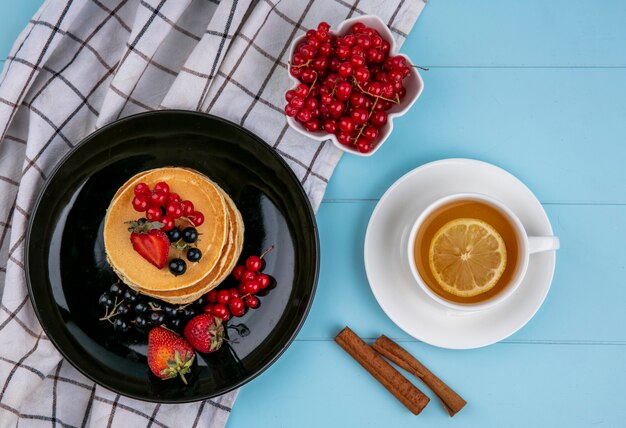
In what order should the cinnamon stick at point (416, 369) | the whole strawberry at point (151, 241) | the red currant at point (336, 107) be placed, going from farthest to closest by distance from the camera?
1. the cinnamon stick at point (416, 369)
2. the red currant at point (336, 107)
3. the whole strawberry at point (151, 241)

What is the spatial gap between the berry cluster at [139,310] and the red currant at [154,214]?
8.1 inches

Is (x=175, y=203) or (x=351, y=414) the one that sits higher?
(x=175, y=203)

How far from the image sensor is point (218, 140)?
1545 mm

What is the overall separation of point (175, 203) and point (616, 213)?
1.07m

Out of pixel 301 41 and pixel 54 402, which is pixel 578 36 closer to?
pixel 301 41

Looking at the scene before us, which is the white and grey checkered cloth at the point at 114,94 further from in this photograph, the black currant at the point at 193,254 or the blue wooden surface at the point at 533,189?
the black currant at the point at 193,254

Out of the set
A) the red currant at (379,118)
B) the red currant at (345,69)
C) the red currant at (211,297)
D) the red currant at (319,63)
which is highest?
the red currant at (345,69)

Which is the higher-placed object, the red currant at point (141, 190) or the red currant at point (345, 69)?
the red currant at point (345, 69)

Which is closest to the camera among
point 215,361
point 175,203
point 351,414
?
point 175,203

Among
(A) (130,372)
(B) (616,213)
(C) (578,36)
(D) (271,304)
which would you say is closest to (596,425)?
(B) (616,213)

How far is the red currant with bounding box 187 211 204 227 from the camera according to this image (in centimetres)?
142

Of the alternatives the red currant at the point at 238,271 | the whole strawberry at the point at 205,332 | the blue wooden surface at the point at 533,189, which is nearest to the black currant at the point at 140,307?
the whole strawberry at the point at 205,332

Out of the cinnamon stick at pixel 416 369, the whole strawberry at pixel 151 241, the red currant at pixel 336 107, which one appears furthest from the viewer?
the cinnamon stick at pixel 416 369

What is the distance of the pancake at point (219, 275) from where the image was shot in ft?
4.85
